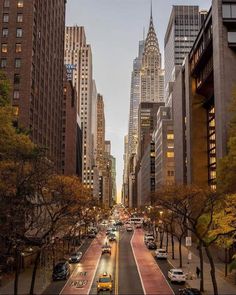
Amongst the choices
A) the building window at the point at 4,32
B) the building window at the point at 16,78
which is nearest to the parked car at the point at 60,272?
the building window at the point at 16,78

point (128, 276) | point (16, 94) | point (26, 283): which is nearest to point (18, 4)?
point (16, 94)

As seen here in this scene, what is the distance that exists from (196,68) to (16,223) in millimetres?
54455

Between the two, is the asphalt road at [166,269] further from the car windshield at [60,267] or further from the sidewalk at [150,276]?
the car windshield at [60,267]

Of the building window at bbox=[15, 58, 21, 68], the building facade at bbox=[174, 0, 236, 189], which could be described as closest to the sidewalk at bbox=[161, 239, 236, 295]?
the building facade at bbox=[174, 0, 236, 189]

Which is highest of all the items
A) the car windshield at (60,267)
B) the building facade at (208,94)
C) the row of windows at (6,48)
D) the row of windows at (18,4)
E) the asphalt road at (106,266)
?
the row of windows at (18,4)

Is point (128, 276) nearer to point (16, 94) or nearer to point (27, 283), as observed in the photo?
point (27, 283)

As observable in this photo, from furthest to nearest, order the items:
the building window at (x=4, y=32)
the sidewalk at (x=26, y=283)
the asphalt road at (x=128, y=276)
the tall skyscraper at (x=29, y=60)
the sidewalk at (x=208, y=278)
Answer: the building window at (x=4, y=32) < the tall skyscraper at (x=29, y=60) < the sidewalk at (x=26, y=283) < the asphalt road at (x=128, y=276) < the sidewalk at (x=208, y=278)

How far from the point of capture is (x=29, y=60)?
276 feet

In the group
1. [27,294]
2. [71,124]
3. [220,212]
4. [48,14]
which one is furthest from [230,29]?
[71,124]

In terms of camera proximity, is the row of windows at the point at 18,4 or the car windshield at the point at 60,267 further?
the row of windows at the point at 18,4

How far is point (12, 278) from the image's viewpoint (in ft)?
152

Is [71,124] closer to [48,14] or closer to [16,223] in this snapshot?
[48,14]

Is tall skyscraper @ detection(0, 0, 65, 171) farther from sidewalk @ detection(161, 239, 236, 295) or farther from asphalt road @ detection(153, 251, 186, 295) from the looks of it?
sidewalk @ detection(161, 239, 236, 295)

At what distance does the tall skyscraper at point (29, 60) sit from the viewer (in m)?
82.2
